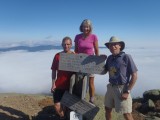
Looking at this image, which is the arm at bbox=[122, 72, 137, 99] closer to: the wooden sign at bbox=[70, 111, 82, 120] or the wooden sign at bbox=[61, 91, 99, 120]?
the wooden sign at bbox=[61, 91, 99, 120]

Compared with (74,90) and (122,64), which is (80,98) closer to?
(74,90)

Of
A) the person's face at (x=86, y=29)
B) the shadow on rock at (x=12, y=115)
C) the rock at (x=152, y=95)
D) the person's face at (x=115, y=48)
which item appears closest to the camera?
the person's face at (x=115, y=48)

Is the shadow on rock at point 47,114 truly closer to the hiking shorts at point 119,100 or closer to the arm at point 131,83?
the hiking shorts at point 119,100

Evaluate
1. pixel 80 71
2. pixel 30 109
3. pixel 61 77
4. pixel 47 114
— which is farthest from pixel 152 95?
pixel 61 77

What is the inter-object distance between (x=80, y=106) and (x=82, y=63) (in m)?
1.34

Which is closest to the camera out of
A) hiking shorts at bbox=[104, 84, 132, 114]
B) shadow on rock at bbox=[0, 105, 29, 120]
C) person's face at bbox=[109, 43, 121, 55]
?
person's face at bbox=[109, 43, 121, 55]

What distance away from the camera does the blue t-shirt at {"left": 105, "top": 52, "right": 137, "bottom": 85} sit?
9.32 m

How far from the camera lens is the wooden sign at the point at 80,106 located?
35.1 ft

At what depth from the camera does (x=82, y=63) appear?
10508 mm

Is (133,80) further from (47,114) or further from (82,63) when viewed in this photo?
(47,114)

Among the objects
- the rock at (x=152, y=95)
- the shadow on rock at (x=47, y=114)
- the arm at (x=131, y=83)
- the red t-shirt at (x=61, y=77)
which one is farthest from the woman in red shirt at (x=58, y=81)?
the rock at (x=152, y=95)

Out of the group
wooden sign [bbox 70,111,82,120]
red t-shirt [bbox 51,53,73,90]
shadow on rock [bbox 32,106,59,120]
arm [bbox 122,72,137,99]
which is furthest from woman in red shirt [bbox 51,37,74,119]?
arm [bbox 122,72,137,99]

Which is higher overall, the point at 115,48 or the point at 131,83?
the point at 115,48

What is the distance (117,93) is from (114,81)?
1.13 ft
